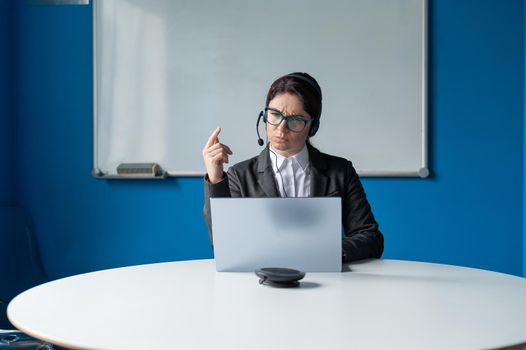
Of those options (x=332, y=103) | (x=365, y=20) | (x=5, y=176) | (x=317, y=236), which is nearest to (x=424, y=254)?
(x=332, y=103)

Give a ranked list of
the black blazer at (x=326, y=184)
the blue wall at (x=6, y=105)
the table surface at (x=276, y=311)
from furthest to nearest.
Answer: the blue wall at (x=6, y=105) < the black blazer at (x=326, y=184) < the table surface at (x=276, y=311)

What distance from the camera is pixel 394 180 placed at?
279 cm

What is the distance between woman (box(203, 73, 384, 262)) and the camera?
6.37ft

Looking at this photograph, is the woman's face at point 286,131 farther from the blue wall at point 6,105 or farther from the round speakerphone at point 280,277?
the blue wall at point 6,105

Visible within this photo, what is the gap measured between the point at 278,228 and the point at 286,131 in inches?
27.7

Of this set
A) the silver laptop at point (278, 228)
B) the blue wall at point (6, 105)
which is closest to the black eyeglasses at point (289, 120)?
the silver laptop at point (278, 228)

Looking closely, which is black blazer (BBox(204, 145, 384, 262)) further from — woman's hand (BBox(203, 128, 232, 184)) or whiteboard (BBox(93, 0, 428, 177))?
whiteboard (BBox(93, 0, 428, 177))

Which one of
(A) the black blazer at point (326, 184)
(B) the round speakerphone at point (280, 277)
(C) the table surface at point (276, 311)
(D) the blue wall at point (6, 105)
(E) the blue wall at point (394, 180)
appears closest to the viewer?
(C) the table surface at point (276, 311)

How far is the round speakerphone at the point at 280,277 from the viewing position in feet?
3.95

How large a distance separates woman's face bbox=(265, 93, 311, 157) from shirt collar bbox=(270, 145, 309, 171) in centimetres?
2

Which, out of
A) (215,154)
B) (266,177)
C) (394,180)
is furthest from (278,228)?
(394,180)

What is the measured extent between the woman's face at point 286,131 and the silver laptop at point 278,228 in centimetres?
67

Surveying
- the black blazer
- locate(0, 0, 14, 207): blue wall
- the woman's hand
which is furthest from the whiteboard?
the woman's hand

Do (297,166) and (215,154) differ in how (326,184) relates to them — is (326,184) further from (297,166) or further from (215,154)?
(215,154)
